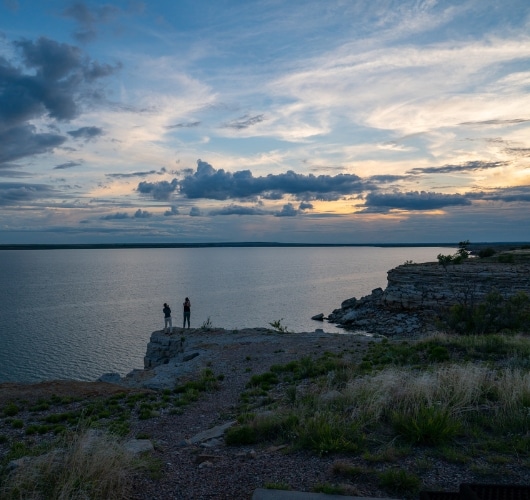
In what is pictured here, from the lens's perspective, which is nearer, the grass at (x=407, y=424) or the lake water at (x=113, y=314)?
the grass at (x=407, y=424)

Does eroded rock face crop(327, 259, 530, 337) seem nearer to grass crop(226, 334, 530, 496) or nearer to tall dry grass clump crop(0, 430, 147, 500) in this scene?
grass crop(226, 334, 530, 496)

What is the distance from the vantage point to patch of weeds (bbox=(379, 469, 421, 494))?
594 centimetres

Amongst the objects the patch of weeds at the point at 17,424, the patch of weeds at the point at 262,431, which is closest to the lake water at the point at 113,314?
the patch of weeds at the point at 17,424

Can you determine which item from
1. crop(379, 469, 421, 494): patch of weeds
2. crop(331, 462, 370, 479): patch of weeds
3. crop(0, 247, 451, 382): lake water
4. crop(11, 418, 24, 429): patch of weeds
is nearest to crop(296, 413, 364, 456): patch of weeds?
crop(331, 462, 370, 479): patch of weeds

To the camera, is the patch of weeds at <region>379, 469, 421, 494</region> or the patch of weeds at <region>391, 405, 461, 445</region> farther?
the patch of weeds at <region>391, 405, 461, 445</region>

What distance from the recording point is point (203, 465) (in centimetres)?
735

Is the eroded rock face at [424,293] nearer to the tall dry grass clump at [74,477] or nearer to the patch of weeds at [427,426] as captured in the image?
the patch of weeds at [427,426]

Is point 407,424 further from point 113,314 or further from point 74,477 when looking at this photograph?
point 113,314

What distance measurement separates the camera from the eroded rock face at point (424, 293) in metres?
40.9

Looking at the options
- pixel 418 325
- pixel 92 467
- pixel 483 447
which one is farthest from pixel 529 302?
pixel 92 467

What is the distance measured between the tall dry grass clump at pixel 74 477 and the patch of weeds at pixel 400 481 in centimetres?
328

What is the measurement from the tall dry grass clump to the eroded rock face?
A: 33499mm

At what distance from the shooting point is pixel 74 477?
5758 mm

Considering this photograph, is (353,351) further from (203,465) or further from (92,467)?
(92,467)
